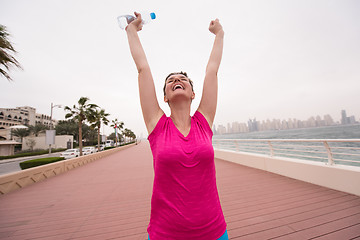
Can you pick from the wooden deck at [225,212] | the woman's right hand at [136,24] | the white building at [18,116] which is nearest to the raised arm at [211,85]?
the woman's right hand at [136,24]

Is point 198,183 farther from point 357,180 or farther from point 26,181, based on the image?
point 26,181

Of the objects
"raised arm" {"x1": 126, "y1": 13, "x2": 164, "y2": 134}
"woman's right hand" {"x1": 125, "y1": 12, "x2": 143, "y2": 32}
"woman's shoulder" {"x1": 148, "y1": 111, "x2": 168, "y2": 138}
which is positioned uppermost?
"woman's right hand" {"x1": 125, "y1": 12, "x2": 143, "y2": 32}

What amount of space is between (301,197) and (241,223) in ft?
6.16

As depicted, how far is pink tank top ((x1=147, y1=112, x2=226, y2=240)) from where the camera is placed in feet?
2.50

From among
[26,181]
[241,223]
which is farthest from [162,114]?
[26,181]

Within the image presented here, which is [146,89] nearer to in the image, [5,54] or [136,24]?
[136,24]

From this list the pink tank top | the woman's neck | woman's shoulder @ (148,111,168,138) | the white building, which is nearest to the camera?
the pink tank top

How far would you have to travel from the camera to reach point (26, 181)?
566 centimetres

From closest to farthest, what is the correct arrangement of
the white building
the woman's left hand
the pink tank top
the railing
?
the pink tank top, the woman's left hand, the railing, the white building

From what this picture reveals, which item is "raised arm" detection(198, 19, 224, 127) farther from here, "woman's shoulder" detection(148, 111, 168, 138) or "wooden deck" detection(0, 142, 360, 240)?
"wooden deck" detection(0, 142, 360, 240)

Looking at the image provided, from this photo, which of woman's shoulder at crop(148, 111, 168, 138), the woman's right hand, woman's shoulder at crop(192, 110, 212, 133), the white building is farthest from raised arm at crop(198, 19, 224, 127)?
the white building

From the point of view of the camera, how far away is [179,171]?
794mm

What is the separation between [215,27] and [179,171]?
1.24 meters

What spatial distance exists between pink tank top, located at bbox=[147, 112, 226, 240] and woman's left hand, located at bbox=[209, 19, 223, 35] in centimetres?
105
